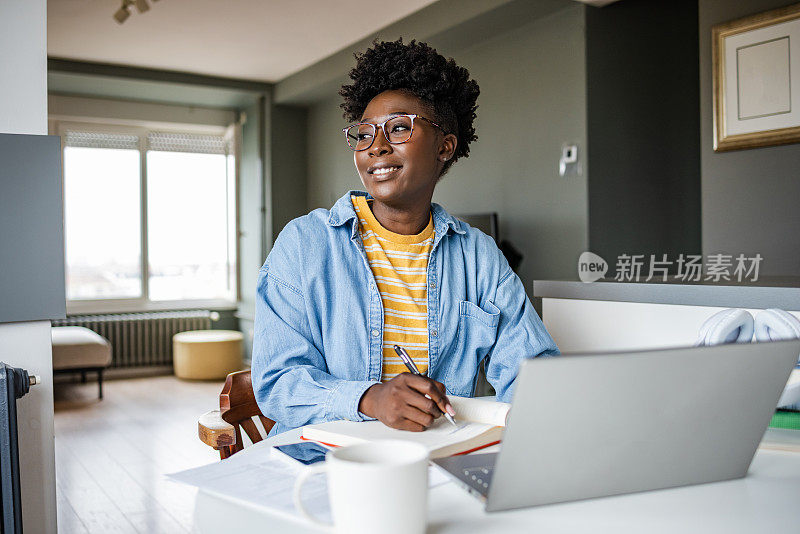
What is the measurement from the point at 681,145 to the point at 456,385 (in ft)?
11.5

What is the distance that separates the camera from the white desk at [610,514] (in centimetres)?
68

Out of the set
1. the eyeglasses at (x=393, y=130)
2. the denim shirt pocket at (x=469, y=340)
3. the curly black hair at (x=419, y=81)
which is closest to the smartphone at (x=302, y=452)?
the denim shirt pocket at (x=469, y=340)

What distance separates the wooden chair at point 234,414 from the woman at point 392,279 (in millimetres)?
95

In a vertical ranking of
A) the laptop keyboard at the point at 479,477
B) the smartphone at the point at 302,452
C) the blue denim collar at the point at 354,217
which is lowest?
the smartphone at the point at 302,452

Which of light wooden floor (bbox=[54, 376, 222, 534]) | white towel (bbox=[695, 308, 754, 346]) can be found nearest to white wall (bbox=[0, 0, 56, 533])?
light wooden floor (bbox=[54, 376, 222, 534])

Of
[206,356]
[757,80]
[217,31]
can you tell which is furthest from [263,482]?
[206,356]

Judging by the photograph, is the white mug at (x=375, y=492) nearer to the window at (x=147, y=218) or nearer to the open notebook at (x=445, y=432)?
the open notebook at (x=445, y=432)

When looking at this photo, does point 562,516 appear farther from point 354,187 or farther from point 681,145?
point 354,187

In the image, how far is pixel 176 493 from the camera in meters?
3.12

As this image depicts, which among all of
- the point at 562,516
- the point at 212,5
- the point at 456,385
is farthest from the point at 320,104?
the point at 562,516

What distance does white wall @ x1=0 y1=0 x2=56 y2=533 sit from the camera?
170cm

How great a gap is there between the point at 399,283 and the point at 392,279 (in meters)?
0.02

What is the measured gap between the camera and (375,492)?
586 millimetres

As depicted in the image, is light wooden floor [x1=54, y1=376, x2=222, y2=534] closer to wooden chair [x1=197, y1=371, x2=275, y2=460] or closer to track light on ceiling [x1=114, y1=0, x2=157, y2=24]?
wooden chair [x1=197, y1=371, x2=275, y2=460]
